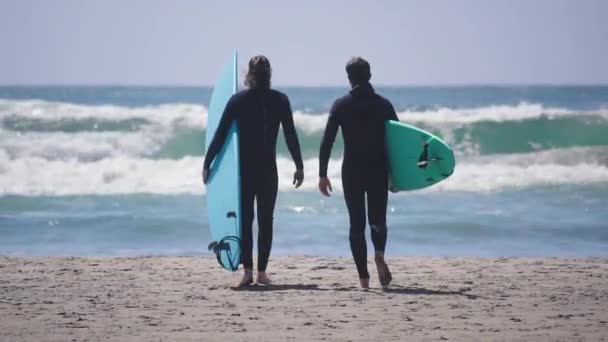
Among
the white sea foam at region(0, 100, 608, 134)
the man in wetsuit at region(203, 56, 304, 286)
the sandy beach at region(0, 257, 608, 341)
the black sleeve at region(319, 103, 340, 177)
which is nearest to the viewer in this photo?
the sandy beach at region(0, 257, 608, 341)

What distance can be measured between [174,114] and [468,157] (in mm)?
6984

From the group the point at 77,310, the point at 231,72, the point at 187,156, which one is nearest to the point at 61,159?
the point at 187,156

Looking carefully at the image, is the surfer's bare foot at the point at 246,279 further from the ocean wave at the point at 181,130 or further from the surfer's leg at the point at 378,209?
the ocean wave at the point at 181,130

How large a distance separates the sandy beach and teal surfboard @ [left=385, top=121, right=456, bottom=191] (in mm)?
653

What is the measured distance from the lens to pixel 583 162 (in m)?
18.6

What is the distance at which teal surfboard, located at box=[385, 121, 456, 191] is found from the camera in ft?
22.2

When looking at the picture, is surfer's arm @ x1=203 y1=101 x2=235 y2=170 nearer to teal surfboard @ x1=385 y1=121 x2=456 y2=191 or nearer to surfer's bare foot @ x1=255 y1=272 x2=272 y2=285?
surfer's bare foot @ x1=255 y1=272 x2=272 y2=285

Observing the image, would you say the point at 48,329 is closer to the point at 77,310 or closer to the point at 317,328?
the point at 77,310

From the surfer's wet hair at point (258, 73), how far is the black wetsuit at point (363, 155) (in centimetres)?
43

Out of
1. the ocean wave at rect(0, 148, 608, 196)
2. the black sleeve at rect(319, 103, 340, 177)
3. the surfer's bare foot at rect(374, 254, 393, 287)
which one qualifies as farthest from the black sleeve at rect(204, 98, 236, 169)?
the ocean wave at rect(0, 148, 608, 196)

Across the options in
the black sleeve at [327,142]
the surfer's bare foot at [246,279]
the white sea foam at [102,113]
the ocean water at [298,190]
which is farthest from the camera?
the white sea foam at [102,113]

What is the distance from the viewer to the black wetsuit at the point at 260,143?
6.70m

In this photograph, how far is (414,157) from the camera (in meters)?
6.89

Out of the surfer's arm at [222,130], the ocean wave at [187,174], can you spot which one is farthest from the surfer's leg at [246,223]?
the ocean wave at [187,174]
